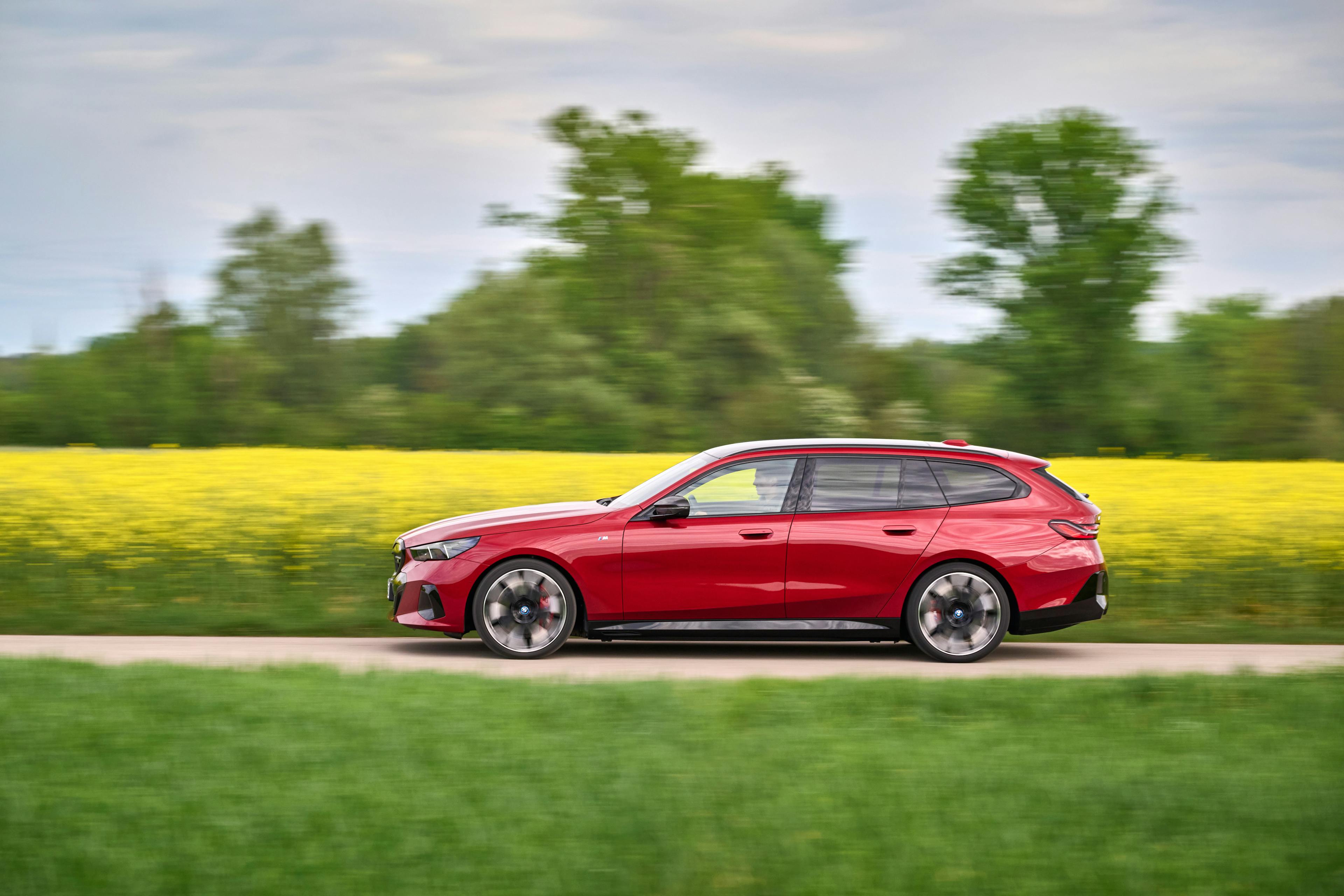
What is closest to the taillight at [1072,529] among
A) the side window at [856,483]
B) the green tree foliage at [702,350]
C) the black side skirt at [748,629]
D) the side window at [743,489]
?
the side window at [856,483]

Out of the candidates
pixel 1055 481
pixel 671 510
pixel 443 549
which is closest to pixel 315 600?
pixel 443 549

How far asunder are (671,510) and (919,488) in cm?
177

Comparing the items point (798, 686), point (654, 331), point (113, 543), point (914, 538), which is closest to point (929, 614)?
point (914, 538)

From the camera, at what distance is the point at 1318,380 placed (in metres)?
25.9

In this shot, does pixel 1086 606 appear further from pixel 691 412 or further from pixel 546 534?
pixel 691 412

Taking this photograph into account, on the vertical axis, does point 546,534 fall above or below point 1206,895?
above

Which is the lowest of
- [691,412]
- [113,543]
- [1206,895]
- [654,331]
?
[1206,895]

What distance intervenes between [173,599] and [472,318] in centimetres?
1504

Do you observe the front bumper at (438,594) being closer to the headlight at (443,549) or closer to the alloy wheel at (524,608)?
the headlight at (443,549)

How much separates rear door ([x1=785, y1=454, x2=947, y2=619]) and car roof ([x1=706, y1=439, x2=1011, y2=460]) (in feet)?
0.50

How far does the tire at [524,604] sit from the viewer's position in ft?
29.0

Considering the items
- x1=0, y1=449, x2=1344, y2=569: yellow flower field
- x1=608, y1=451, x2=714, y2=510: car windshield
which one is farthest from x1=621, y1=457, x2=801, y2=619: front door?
x1=0, y1=449, x2=1344, y2=569: yellow flower field

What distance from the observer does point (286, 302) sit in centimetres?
2581

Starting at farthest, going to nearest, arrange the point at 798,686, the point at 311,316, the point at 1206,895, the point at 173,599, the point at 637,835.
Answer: the point at 311,316, the point at 173,599, the point at 798,686, the point at 637,835, the point at 1206,895
